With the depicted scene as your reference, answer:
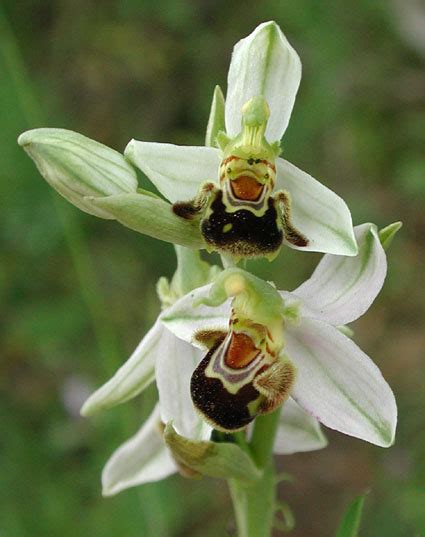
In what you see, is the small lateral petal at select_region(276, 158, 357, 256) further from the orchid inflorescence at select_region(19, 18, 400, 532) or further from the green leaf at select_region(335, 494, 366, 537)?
the green leaf at select_region(335, 494, 366, 537)

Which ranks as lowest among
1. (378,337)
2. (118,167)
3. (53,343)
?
(378,337)

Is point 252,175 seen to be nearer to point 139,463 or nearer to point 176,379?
point 176,379

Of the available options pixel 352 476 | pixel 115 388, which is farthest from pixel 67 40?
pixel 115 388

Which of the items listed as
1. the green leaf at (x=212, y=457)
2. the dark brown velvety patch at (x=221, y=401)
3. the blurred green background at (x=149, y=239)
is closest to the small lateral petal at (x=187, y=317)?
the dark brown velvety patch at (x=221, y=401)

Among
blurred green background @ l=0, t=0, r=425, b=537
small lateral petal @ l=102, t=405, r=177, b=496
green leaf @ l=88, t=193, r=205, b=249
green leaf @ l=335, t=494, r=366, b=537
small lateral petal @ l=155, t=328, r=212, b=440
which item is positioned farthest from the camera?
blurred green background @ l=0, t=0, r=425, b=537

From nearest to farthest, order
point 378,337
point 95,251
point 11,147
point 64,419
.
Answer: point 11,147 < point 64,419 < point 95,251 < point 378,337

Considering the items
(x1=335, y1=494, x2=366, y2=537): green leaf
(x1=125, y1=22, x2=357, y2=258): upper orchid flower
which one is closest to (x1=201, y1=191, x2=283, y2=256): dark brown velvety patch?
(x1=125, y1=22, x2=357, y2=258): upper orchid flower

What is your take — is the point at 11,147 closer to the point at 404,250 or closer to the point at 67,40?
the point at 67,40
